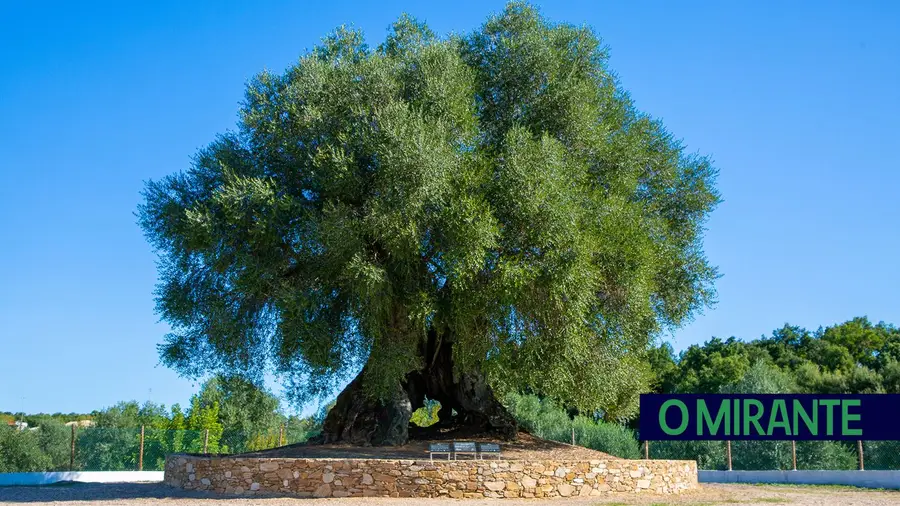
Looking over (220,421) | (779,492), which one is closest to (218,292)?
(779,492)

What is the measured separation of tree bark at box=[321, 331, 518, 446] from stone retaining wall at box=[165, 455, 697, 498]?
3602mm

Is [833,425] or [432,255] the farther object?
[833,425]

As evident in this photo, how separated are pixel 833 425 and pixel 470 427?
10.0m

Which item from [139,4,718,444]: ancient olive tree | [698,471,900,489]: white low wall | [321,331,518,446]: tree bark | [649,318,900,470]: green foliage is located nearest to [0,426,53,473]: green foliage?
[139,4,718,444]: ancient olive tree

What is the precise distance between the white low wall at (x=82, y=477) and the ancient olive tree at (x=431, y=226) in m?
7.28

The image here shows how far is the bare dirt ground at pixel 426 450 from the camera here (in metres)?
22.4

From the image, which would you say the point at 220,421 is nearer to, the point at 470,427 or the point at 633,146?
the point at 470,427

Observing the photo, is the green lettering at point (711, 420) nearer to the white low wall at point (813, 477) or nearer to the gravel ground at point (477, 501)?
the gravel ground at point (477, 501)

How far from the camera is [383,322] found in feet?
71.3

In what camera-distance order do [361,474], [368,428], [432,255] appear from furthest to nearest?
1. [368,428]
2. [432,255]
3. [361,474]

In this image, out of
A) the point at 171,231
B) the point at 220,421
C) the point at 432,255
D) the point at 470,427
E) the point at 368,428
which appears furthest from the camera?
the point at 220,421

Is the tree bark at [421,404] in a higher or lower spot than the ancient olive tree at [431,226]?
lower

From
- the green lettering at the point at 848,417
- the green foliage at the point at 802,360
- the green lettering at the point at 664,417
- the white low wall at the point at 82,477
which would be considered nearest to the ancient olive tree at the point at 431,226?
the green lettering at the point at 664,417

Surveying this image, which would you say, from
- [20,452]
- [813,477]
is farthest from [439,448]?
[20,452]
